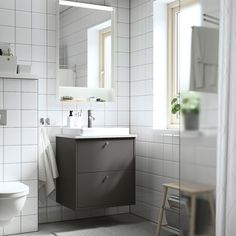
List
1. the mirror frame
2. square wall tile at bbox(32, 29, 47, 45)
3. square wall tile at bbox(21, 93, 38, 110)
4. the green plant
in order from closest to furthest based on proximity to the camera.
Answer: the green plant < square wall tile at bbox(21, 93, 38, 110) < square wall tile at bbox(32, 29, 47, 45) < the mirror frame

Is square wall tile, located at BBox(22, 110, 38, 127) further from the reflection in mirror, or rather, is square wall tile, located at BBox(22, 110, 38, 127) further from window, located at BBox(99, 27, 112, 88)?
window, located at BBox(99, 27, 112, 88)

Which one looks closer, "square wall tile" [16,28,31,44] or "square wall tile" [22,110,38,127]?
"square wall tile" [22,110,38,127]

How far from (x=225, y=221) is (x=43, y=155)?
226 cm

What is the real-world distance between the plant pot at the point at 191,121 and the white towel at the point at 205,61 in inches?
4.5

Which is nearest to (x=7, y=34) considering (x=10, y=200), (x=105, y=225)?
Answer: (x=10, y=200)

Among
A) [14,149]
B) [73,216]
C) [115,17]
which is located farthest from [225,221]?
Result: [115,17]

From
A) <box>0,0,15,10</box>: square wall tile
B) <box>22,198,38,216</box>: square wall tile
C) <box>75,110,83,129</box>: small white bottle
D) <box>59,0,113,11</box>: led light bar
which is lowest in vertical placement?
<box>22,198,38,216</box>: square wall tile

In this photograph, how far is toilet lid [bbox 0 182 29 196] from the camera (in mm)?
3188

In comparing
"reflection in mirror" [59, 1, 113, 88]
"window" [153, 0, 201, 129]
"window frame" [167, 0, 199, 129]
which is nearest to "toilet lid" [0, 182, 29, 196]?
"reflection in mirror" [59, 1, 113, 88]

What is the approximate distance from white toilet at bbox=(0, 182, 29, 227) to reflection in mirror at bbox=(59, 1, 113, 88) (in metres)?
1.21

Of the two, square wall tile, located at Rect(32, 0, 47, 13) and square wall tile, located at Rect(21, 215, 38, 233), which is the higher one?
square wall tile, located at Rect(32, 0, 47, 13)

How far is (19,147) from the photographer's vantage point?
3.66 m

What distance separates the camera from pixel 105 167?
379cm

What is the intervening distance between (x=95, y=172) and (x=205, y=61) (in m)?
2.12
